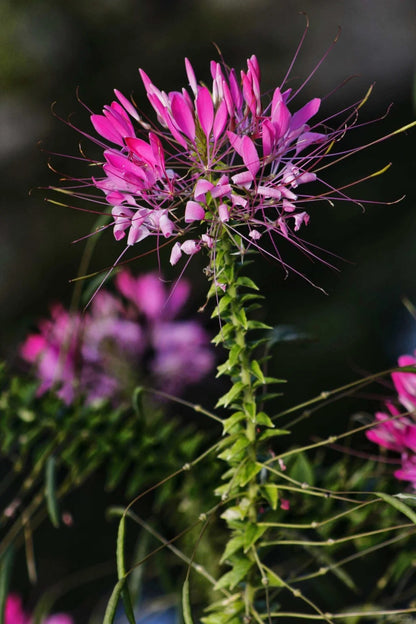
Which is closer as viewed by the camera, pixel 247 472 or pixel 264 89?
pixel 247 472

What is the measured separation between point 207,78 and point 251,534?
68 centimetres

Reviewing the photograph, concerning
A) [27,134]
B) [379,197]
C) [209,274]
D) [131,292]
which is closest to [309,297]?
[379,197]

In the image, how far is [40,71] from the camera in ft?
2.85

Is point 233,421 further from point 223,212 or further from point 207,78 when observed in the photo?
point 207,78

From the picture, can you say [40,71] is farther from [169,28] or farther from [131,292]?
[131,292]

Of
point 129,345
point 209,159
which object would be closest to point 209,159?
point 209,159

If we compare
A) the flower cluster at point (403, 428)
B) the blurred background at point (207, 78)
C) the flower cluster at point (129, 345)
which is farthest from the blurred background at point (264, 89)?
the flower cluster at point (403, 428)

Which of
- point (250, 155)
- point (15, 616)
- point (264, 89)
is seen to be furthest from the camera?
point (264, 89)

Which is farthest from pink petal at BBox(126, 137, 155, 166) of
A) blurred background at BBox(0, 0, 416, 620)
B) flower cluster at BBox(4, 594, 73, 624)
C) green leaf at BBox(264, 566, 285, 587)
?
blurred background at BBox(0, 0, 416, 620)

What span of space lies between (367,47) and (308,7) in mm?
88

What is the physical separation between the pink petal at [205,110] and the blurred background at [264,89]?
19.7 inches

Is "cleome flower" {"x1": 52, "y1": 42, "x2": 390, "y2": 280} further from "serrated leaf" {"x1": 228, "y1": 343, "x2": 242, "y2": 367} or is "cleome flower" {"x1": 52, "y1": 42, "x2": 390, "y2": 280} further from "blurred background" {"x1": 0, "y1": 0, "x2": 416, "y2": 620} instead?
"blurred background" {"x1": 0, "y1": 0, "x2": 416, "y2": 620}

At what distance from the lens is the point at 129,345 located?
15.7 inches

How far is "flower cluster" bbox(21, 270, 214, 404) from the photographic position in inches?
14.5
